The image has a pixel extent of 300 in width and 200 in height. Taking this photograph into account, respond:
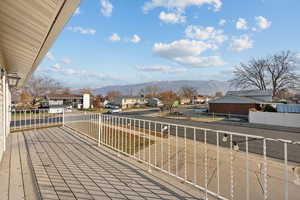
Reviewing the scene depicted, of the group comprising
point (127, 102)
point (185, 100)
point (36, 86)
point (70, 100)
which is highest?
point (36, 86)

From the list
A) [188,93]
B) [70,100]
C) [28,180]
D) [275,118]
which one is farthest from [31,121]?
[188,93]

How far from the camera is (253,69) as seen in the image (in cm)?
2836

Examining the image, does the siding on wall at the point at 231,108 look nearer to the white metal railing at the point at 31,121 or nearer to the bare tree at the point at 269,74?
the bare tree at the point at 269,74

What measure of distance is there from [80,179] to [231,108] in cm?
2176

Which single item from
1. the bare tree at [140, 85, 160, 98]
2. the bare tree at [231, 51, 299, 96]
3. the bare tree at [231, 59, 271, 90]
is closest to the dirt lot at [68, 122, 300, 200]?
the bare tree at [231, 51, 299, 96]

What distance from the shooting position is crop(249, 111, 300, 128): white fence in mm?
14430

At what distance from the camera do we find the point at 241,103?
2048cm

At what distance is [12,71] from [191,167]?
21.1 ft

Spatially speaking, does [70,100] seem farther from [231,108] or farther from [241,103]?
[241,103]

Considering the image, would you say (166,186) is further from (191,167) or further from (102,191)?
(191,167)

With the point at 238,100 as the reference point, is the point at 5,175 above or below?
below

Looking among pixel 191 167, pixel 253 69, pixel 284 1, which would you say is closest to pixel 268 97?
pixel 253 69

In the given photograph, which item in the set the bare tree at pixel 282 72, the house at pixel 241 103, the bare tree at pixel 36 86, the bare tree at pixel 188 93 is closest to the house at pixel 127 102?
the bare tree at pixel 188 93

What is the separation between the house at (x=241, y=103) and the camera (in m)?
19.8
